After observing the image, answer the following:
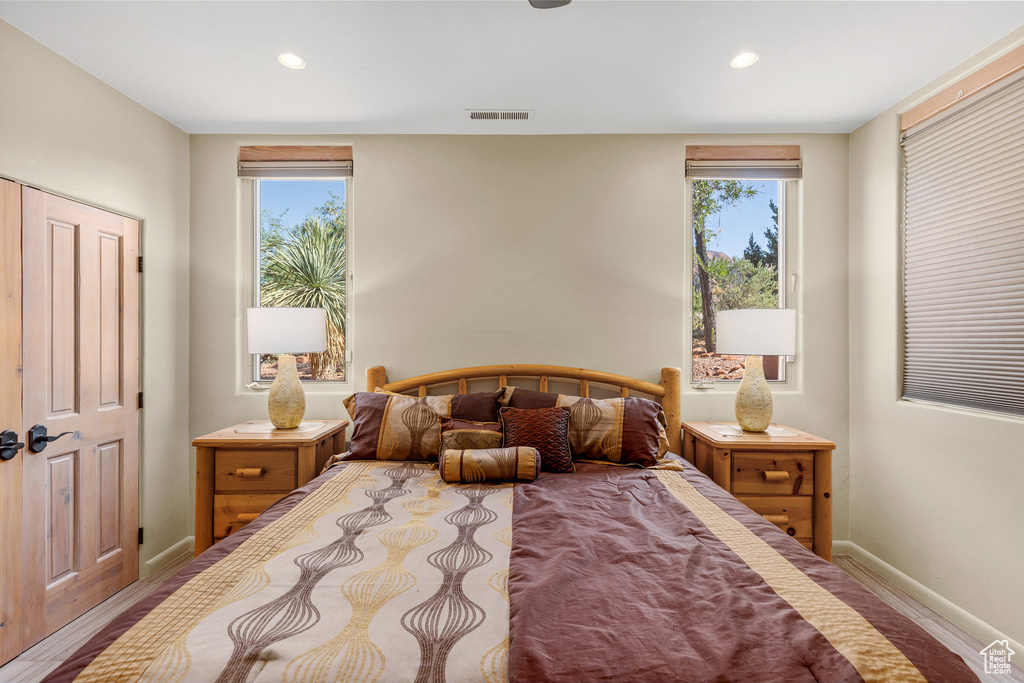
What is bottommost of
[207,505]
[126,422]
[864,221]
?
[207,505]

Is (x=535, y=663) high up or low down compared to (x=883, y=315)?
down

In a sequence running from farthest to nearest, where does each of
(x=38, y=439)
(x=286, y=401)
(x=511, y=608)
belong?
(x=286, y=401)
(x=38, y=439)
(x=511, y=608)

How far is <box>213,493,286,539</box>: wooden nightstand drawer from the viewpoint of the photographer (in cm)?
237

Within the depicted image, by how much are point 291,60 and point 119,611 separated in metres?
2.76

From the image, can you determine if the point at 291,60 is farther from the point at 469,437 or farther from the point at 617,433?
the point at 617,433

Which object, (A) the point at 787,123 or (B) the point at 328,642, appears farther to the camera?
(A) the point at 787,123

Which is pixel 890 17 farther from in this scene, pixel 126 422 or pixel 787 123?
pixel 126 422

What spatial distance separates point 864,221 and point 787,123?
2.47 ft

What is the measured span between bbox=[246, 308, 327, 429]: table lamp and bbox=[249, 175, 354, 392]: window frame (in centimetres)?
37

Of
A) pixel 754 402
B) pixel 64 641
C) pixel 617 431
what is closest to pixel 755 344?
pixel 754 402

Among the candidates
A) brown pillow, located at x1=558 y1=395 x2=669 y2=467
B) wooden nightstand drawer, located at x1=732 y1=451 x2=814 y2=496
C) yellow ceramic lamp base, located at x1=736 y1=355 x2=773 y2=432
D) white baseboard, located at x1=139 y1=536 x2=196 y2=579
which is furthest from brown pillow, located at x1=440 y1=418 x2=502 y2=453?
white baseboard, located at x1=139 y1=536 x2=196 y2=579

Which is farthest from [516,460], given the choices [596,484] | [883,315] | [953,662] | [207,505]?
[883,315]

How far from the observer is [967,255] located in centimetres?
223

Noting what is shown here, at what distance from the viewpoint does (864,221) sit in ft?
9.25
